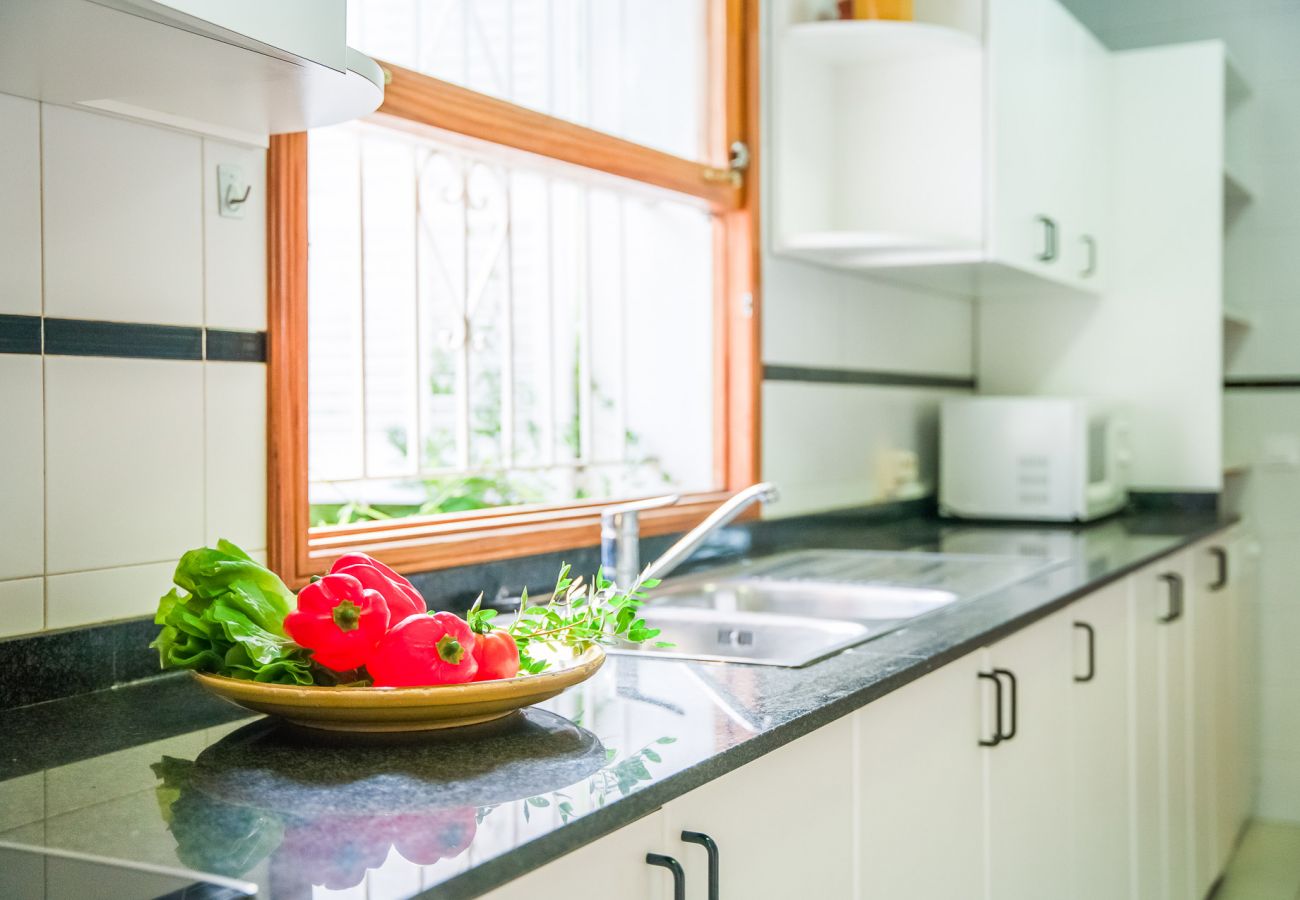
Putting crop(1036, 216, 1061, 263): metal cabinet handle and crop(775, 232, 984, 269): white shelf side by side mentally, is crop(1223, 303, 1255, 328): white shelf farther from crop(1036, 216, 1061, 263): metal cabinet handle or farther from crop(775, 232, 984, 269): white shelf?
crop(775, 232, 984, 269): white shelf

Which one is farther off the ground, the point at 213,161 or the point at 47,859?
the point at 213,161

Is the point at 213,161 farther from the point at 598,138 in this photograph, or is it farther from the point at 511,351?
the point at 511,351

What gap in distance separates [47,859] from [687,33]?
6.67 feet

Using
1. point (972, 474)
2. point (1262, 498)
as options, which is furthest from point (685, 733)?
point (1262, 498)

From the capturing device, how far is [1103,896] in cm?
232

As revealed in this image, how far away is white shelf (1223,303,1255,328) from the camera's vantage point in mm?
3654

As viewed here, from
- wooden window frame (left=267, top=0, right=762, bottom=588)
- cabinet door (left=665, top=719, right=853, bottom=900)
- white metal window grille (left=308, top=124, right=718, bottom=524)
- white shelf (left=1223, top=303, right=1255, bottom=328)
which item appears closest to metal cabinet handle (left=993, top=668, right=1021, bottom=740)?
cabinet door (left=665, top=719, right=853, bottom=900)

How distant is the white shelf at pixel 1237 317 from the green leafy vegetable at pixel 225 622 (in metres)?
3.16

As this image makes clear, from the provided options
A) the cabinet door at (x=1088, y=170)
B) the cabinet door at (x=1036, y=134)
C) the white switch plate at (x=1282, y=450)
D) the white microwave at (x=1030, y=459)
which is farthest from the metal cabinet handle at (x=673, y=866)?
the white switch plate at (x=1282, y=450)

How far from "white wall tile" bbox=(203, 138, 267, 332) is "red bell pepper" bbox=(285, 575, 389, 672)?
50cm

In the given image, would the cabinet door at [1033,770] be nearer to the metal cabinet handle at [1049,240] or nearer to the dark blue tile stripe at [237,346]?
the dark blue tile stripe at [237,346]

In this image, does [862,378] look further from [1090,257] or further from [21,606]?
[21,606]

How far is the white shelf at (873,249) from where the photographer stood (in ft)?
8.55

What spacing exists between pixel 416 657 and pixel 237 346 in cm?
57
